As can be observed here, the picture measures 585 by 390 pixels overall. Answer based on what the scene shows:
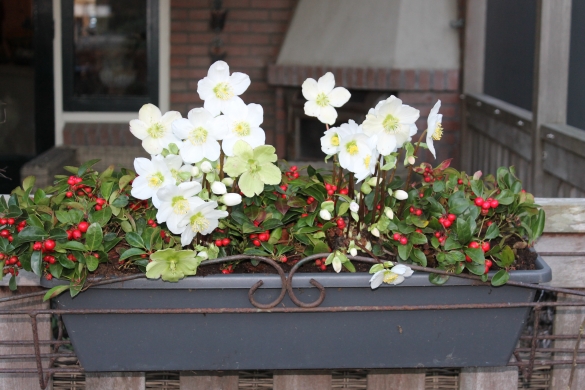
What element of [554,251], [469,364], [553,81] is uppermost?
[553,81]

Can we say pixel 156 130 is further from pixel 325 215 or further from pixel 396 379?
pixel 396 379

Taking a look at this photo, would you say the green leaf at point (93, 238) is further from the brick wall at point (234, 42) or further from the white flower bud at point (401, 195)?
the brick wall at point (234, 42)

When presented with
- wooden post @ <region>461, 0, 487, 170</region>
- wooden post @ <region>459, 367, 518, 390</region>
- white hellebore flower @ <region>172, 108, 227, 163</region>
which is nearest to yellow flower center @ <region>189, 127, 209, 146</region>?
white hellebore flower @ <region>172, 108, 227, 163</region>

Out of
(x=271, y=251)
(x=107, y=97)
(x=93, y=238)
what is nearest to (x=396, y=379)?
(x=271, y=251)

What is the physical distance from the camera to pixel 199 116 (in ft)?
3.84

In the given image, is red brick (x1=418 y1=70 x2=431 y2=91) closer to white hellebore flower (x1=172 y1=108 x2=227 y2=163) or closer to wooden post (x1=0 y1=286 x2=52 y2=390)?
wooden post (x1=0 y1=286 x2=52 y2=390)

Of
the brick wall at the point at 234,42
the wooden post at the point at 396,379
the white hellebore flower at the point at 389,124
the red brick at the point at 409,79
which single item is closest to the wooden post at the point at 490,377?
the wooden post at the point at 396,379

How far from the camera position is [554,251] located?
1.58 m

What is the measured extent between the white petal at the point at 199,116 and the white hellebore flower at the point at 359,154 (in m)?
0.20

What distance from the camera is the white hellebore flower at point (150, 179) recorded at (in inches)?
46.5

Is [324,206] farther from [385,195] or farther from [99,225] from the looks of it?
[99,225]

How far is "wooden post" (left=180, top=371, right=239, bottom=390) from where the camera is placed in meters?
1.51

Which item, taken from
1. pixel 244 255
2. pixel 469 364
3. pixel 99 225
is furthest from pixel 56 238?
pixel 469 364

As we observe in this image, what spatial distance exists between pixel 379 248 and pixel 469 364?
9.9 inches
